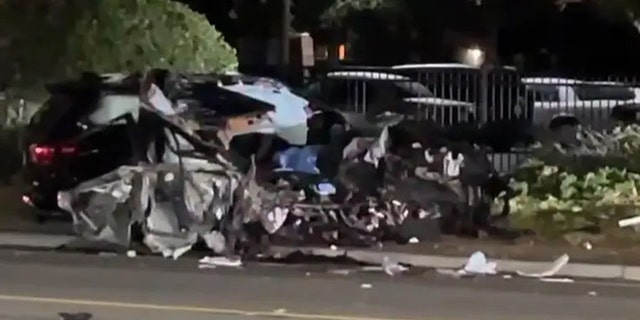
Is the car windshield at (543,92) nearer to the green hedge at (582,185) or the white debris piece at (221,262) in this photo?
the green hedge at (582,185)

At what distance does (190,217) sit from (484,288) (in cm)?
364

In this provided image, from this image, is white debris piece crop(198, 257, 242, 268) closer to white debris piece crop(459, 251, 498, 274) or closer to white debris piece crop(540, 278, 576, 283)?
white debris piece crop(459, 251, 498, 274)

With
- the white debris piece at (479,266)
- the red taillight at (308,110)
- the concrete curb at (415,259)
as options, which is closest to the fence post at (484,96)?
the red taillight at (308,110)

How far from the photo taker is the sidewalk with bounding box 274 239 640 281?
13.0 metres

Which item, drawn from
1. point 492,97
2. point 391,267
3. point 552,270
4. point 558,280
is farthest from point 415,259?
point 492,97

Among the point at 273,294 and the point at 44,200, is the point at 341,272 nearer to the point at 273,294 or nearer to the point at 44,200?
the point at 273,294

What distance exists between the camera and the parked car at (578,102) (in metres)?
18.6

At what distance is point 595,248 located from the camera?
46.7 feet

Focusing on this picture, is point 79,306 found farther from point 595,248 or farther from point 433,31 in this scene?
point 433,31

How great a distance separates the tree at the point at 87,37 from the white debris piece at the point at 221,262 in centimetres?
515

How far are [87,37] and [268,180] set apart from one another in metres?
4.30

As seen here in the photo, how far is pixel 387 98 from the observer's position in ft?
60.2

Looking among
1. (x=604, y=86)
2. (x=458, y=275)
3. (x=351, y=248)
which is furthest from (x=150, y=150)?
(x=604, y=86)

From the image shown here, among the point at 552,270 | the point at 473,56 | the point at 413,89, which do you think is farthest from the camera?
the point at 473,56
